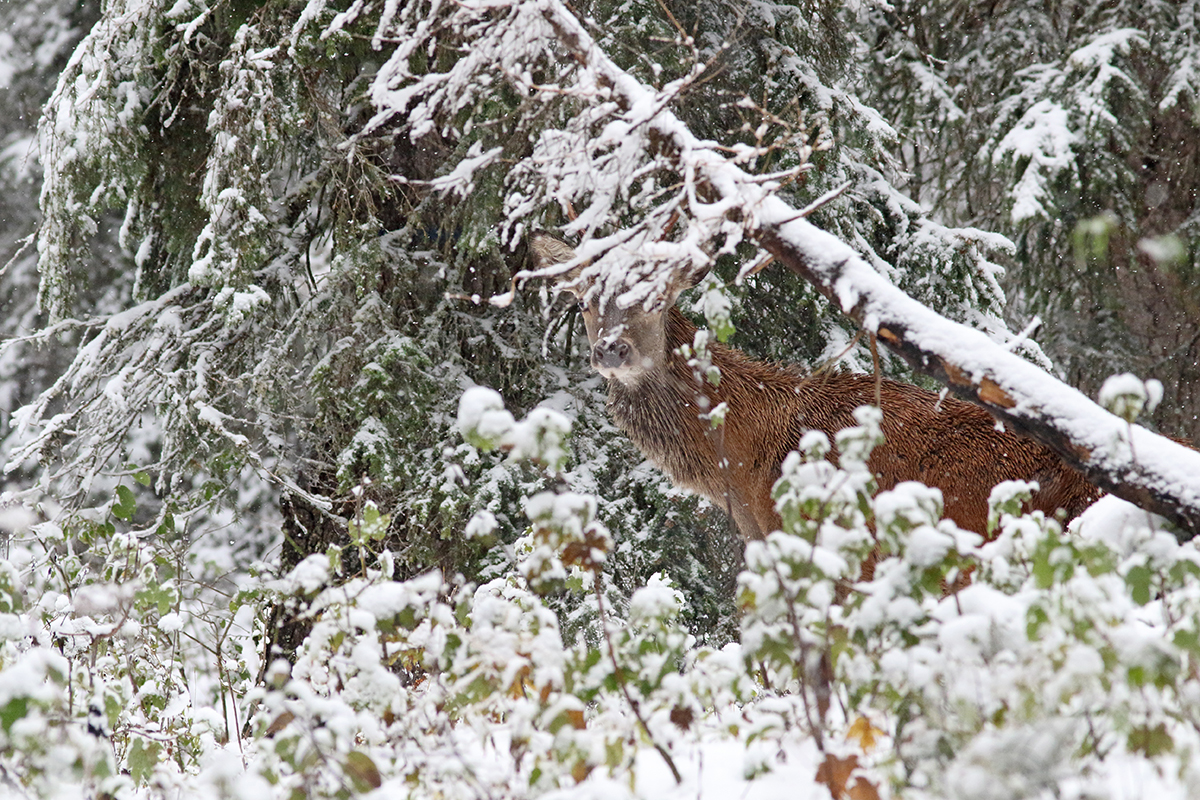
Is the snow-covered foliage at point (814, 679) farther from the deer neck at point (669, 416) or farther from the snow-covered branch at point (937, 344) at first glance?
the deer neck at point (669, 416)

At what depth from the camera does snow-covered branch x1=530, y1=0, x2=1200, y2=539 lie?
3193 mm

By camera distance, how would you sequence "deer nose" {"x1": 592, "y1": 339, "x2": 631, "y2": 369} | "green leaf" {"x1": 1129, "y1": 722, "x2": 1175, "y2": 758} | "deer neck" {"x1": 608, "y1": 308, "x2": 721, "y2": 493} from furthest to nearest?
"deer neck" {"x1": 608, "y1": 308, "x2": 721, "y2": 493}
"deer nose" {"x1": 592, "y1": 339, "x2": 631, "y2": 369}
"green leaf" {"x1": 1129, "y1": 722, "x2": 1175, "y2": 758}

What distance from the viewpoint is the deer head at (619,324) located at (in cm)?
520

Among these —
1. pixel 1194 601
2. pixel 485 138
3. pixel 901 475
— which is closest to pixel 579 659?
pixel 1194 601

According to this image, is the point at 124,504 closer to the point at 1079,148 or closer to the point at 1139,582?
the point at 1139,582

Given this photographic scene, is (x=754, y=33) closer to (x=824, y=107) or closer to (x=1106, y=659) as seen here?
(x=824, y=107)

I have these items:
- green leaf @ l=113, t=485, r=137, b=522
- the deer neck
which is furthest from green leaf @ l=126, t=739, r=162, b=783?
the deer neck

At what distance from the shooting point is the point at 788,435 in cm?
523

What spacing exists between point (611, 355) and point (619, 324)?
166 millimetres

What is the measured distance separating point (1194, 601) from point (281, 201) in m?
6.38

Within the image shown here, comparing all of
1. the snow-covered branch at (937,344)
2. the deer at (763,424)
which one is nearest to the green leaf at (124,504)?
the deer at (763,424)

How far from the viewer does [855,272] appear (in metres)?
3.58

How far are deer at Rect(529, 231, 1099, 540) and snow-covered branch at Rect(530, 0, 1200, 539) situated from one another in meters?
0.80

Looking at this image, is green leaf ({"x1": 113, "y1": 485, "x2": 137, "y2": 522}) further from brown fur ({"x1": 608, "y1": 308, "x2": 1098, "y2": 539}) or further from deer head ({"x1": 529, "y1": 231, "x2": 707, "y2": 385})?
brown fur ({"x1": 608, "y1": 308, "x2": 1098, "y2": 539})
